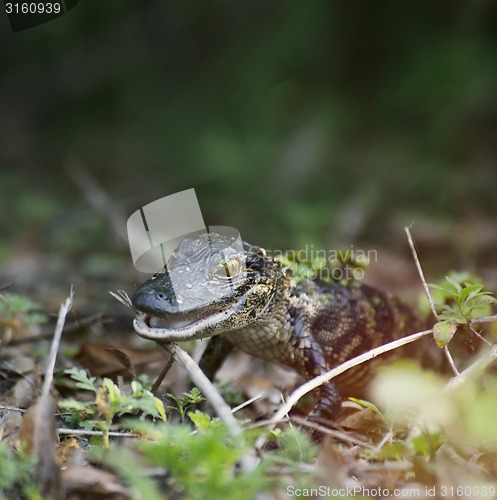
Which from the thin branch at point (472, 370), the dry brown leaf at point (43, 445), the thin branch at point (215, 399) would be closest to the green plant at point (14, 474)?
the dry brown leaf at point (43, 445)

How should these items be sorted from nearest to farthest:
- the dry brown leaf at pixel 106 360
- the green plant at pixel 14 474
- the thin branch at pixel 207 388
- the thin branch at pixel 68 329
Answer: the green plant at pixel 14 474
the thin branch at pixel 207 388
the dry brown leaf at pixel 106 360
the thin branch at pixel 68 329

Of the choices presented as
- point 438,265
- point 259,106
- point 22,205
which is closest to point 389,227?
point 438,265

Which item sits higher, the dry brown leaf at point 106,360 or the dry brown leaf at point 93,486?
the dry brown leaf at point 93,486

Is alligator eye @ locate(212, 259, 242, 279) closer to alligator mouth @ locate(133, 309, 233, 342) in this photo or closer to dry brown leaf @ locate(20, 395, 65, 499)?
alligator mouth @ locate(133, 309, 233, 342)

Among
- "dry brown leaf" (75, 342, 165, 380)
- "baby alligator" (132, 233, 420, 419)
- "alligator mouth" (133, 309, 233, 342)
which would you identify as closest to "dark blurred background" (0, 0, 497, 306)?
"baby alligator" (132, 233, 420, 419)

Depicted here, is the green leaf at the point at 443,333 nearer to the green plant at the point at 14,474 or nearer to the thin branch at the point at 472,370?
the thin branch at the point at 472,370

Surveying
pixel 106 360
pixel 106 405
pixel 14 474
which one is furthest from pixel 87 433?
pixel 106 360

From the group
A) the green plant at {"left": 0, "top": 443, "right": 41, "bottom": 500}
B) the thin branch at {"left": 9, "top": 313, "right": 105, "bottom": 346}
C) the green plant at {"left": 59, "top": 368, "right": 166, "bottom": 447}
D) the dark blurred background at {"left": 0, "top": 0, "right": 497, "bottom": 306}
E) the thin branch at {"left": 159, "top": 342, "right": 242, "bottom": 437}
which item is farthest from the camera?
the dark blurred background at {"left": 0, "top": 0, "right": 497, "bottom": 306}
